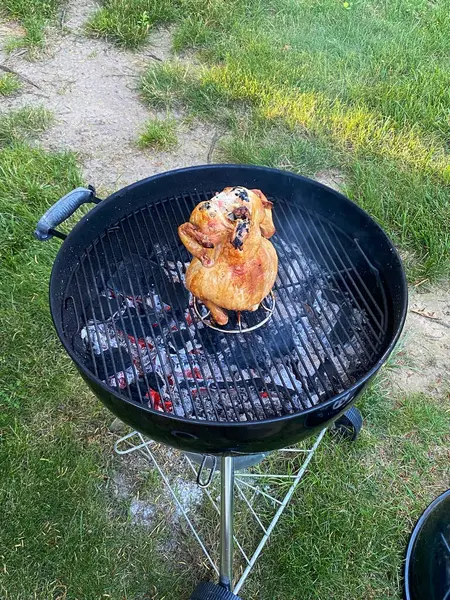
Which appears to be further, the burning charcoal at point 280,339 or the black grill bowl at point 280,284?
the burning charcoal at point 280,339

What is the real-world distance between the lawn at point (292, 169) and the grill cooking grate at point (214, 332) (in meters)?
0.83

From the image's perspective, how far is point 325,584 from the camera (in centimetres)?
232

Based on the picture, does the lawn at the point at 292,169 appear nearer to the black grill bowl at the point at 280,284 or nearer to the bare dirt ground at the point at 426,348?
the bare dirt ground at the point at 426,348

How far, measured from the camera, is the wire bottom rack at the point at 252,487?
2391 mm

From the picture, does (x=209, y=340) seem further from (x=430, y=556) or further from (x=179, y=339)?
(x=430, y=556)

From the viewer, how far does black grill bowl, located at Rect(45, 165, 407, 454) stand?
1.62 metres

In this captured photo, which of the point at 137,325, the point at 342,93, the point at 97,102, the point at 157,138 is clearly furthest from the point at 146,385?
the point at 342,93

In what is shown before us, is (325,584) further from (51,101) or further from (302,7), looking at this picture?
(302,7)

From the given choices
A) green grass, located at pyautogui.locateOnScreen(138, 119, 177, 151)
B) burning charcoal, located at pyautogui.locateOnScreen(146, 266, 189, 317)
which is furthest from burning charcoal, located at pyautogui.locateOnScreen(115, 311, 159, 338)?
green grass, located at pyautogui.locateOnScreen(138, 119, 177, 151)

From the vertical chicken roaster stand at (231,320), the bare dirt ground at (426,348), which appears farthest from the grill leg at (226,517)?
the bare dirt ground at (426,348)

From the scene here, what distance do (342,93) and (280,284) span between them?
9.13 feet

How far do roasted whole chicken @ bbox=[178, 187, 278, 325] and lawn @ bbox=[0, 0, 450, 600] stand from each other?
116cm

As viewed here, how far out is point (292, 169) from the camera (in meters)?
3.96

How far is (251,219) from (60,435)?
154cm
